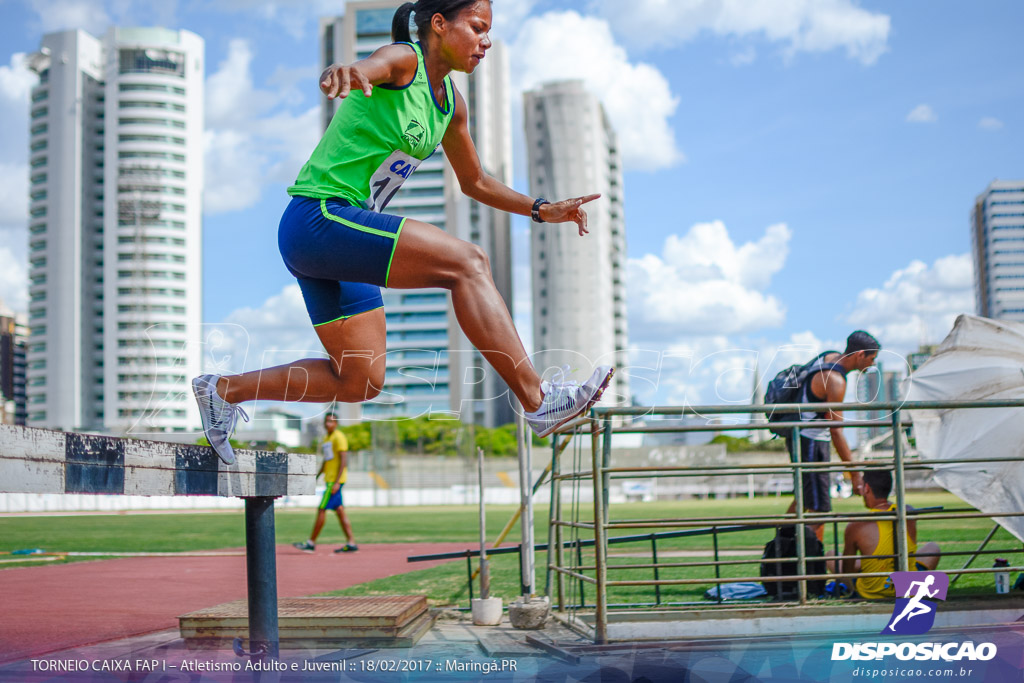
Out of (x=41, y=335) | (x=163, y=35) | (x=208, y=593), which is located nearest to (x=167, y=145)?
(x=163, y=35)

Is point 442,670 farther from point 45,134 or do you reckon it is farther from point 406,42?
point 45,134

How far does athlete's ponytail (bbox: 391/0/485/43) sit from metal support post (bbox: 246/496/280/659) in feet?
6.47

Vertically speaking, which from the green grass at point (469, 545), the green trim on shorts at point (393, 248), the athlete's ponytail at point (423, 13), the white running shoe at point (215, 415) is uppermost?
the athlete's ponytail at point (423, 13)

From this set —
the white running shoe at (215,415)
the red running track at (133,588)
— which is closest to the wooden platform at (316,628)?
the red running track at (133,588)

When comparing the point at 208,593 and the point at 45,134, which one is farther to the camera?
the point at 45,134

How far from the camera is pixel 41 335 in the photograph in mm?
113750

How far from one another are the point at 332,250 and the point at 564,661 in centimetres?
240

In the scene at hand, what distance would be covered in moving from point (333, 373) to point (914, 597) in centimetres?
298

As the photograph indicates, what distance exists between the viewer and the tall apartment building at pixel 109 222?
112 m

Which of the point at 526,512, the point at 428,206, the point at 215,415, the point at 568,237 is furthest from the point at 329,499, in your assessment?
the point at 428,206

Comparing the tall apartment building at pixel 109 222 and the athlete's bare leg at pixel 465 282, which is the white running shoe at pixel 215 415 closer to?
the athlete's bare leg at pixel 465 282

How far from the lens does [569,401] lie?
3.00 metres

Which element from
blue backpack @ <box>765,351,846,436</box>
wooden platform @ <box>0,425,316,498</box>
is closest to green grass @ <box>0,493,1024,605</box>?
blue backpack @ <box>765,351,846,436</box>

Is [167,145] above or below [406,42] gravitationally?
above
